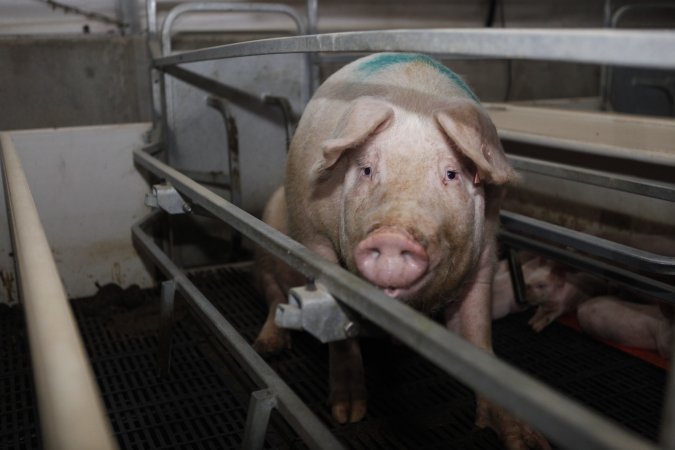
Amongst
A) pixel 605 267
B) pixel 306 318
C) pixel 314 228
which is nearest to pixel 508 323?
pixel 605 267

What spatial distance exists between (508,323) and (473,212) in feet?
5.06

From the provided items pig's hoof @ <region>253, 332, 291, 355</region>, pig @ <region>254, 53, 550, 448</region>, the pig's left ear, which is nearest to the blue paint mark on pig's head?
pig @ <region>254, 53, 550, 448</region>

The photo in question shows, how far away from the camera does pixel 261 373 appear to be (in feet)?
5.84

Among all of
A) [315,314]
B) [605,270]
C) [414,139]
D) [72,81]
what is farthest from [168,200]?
[72,81]

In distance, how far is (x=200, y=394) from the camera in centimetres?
278

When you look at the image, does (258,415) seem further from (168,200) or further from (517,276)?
(517,276)

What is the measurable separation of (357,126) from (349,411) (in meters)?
1.11

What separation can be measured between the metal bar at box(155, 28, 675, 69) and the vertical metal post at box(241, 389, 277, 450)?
90cm

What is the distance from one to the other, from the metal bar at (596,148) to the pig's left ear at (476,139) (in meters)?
1.17

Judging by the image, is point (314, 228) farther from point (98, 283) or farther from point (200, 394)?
point (98, 283)

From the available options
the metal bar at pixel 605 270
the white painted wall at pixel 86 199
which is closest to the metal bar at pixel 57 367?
the metal bar at pixel 605 270

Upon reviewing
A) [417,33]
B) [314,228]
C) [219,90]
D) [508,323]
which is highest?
[417,33]

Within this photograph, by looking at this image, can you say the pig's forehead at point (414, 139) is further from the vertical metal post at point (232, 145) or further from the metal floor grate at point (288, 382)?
the vertical metal post at point (232, 145)

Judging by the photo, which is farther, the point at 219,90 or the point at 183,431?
the point at 219,90
